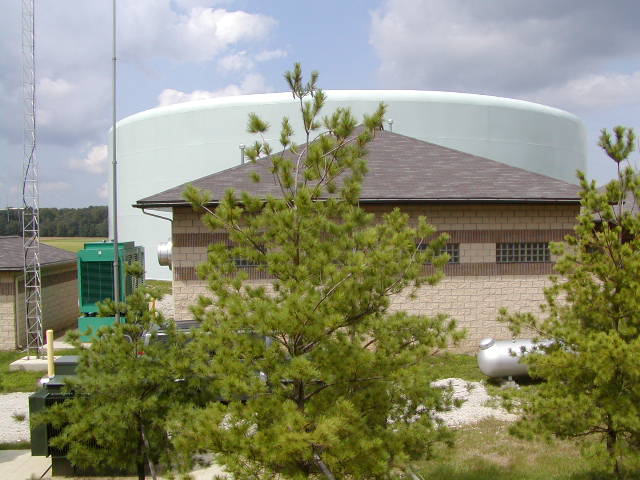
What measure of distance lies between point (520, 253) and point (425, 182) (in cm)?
305

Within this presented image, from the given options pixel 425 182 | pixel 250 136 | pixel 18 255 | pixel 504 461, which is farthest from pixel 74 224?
pixel 504 461

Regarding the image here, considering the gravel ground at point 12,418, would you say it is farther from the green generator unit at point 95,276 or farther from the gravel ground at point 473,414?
the gravel ground at point 473,414

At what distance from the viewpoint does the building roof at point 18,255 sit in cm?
1726

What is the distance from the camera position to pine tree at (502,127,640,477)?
648cm

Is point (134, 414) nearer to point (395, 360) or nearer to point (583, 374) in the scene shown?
point (395, 360)

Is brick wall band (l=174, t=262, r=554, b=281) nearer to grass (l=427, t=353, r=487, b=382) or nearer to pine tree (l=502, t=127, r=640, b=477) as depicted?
grass (l=427, t=353, r=487, b=382)

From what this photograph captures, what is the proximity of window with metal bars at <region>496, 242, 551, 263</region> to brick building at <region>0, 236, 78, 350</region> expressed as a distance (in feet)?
43.0

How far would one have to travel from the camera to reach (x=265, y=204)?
19.9 feet

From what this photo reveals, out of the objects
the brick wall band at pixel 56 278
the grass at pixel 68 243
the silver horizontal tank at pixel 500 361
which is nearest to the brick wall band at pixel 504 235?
the silver horizontal tank at pixel 500 361

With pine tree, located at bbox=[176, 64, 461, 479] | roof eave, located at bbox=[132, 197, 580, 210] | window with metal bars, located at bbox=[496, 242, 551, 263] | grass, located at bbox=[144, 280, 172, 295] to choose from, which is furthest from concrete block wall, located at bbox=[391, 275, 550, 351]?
pine tree, located at bbox=[176, 64, 461, 479]

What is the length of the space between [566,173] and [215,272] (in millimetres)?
42601

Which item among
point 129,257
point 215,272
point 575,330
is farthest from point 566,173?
point 215,272

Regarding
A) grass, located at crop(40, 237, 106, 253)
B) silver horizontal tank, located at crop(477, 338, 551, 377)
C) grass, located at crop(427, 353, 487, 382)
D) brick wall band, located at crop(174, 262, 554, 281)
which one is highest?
brick wall band, located at crop(174, 262, 554, 281)

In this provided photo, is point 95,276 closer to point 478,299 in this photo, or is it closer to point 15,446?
point 15,446
